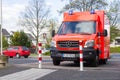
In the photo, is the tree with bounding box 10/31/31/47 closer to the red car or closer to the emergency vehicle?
the red car

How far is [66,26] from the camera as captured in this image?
63.0 feet

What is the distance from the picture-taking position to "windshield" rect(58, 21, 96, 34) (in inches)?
732

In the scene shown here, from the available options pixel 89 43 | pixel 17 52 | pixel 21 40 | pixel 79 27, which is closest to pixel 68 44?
pixel 89 43

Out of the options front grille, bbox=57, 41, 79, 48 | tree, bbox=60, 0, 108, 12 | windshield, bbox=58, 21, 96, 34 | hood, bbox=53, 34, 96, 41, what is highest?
tree, bbox=60, 0, 108, 12

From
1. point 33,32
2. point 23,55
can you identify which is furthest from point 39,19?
point 23,55

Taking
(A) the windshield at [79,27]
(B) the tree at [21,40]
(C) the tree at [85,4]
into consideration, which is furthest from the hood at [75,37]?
(B) the tree at [21,40]

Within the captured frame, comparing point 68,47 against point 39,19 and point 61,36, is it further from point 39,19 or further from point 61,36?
point 39,19

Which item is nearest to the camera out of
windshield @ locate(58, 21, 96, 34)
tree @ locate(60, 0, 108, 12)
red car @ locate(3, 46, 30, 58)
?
windshield @ locate(58, 21, 96, 34)

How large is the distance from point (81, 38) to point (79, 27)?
144 centimetres

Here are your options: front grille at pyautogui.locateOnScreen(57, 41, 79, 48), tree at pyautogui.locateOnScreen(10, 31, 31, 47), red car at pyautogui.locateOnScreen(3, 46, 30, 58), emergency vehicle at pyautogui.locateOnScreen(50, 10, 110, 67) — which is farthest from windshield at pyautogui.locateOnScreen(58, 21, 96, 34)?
tree at pyautogui.locateOnScreen(10, 31, 31, 47)

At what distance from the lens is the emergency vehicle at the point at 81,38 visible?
17.6 meters

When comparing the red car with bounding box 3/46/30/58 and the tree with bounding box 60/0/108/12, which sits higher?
the tree with bounding box 60/0/108/12

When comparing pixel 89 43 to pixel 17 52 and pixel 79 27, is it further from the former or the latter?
pixel 17 52

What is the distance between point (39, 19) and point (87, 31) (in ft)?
177
